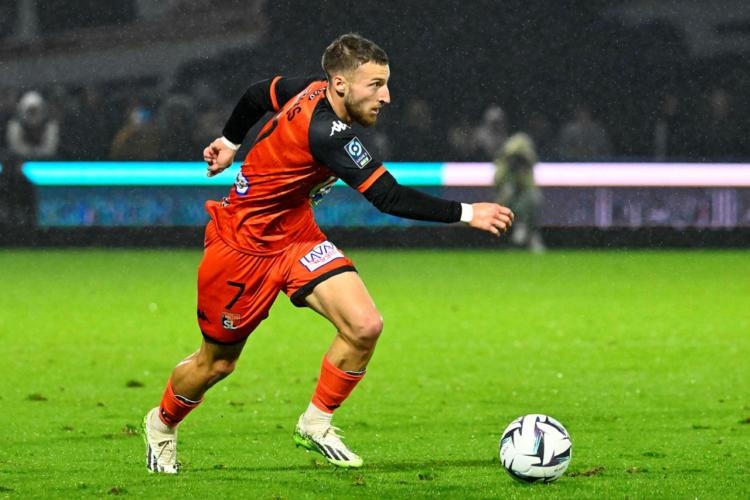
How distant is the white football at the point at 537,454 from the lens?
21.0 feet

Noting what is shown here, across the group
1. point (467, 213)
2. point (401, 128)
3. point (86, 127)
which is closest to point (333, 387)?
point (467, 213)

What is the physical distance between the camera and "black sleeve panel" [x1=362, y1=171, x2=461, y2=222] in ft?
21.2

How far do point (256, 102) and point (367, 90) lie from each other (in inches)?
32.6

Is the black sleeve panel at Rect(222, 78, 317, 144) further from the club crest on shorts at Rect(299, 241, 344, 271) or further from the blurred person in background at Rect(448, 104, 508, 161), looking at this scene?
the blurred person in background at Rect(448, 104, 508, 161)

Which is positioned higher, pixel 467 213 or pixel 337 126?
pixel 337 126

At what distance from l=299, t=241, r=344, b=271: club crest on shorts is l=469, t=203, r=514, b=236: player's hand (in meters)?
0.81

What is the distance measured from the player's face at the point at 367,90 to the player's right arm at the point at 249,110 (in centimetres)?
57

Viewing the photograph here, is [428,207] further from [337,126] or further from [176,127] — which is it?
[176,127]

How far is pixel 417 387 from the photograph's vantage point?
9.84 m

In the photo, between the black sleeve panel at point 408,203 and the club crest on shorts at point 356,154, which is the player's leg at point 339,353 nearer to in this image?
the black sleeve panel at point 408,203

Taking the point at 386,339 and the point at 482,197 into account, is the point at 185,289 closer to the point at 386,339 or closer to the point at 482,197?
the point at 386,339

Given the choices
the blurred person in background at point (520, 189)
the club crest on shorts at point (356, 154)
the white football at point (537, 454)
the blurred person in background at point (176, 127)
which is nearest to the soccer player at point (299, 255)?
the club crest on shorts at point (356, 154)

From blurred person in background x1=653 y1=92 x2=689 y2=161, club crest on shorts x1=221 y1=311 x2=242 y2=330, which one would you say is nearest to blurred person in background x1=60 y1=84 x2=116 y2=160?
blurred person in background x1=653 y1=92 x2=689 y2=161

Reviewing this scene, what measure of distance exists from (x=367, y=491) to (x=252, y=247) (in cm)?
124
